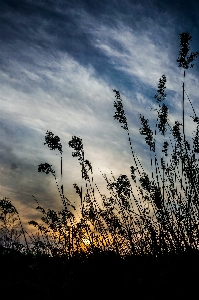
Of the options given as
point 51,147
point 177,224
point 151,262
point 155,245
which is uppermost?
point 51,147

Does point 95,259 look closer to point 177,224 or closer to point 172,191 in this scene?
point 177,224

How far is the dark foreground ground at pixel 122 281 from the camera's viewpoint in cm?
247

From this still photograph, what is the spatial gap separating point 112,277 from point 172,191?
2008 mm

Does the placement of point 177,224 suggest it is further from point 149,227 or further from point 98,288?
point 98,288

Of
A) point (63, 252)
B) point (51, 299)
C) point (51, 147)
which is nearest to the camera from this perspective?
point (51, 299)

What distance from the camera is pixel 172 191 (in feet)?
14.7

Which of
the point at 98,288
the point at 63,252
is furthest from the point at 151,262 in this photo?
the point at 63,252

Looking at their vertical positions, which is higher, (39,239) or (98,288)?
(39,239)

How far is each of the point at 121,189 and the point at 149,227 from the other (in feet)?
2.91

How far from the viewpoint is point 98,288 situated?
117 inches

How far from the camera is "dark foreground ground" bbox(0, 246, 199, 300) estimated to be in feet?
8.11

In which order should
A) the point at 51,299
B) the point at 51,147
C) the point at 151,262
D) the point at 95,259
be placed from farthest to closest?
1. the point at 51,147
2. the point at 95,259
3. the point at 151,262
4. the point at 51,299

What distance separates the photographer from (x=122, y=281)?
119 inches

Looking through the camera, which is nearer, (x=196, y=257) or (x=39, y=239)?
(x=196, y=257)
